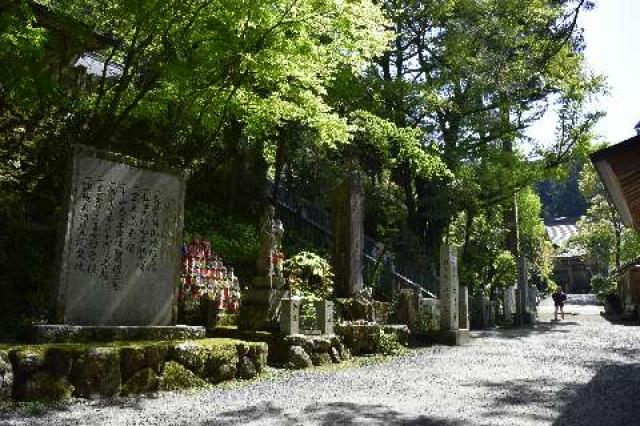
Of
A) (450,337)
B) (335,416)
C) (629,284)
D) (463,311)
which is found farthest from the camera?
(629,284)

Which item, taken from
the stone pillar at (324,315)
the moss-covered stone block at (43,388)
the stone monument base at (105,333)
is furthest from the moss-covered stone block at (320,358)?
the moss-covered stone block at (43,388)

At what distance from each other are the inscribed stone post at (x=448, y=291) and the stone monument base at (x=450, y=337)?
0.17 m

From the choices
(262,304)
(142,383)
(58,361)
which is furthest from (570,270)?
(58,361)

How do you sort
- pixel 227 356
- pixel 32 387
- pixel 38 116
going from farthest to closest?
pixel 38 116, pixel 227 356, pixel 32 387

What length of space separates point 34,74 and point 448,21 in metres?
15.7

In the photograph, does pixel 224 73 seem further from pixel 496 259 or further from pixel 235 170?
pixel 496 259

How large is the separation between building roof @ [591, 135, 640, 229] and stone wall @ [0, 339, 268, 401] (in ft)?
18.3

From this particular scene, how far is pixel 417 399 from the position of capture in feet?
21.6

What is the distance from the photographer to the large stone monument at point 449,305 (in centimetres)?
1423

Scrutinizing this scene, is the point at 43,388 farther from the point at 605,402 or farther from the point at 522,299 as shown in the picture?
the point at 522,299

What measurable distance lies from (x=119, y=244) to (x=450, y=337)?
9.62 meters

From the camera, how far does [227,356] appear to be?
25.7 ft

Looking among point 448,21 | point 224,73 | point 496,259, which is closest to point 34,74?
point 224,73

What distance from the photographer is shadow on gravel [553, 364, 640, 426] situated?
5.66 m
